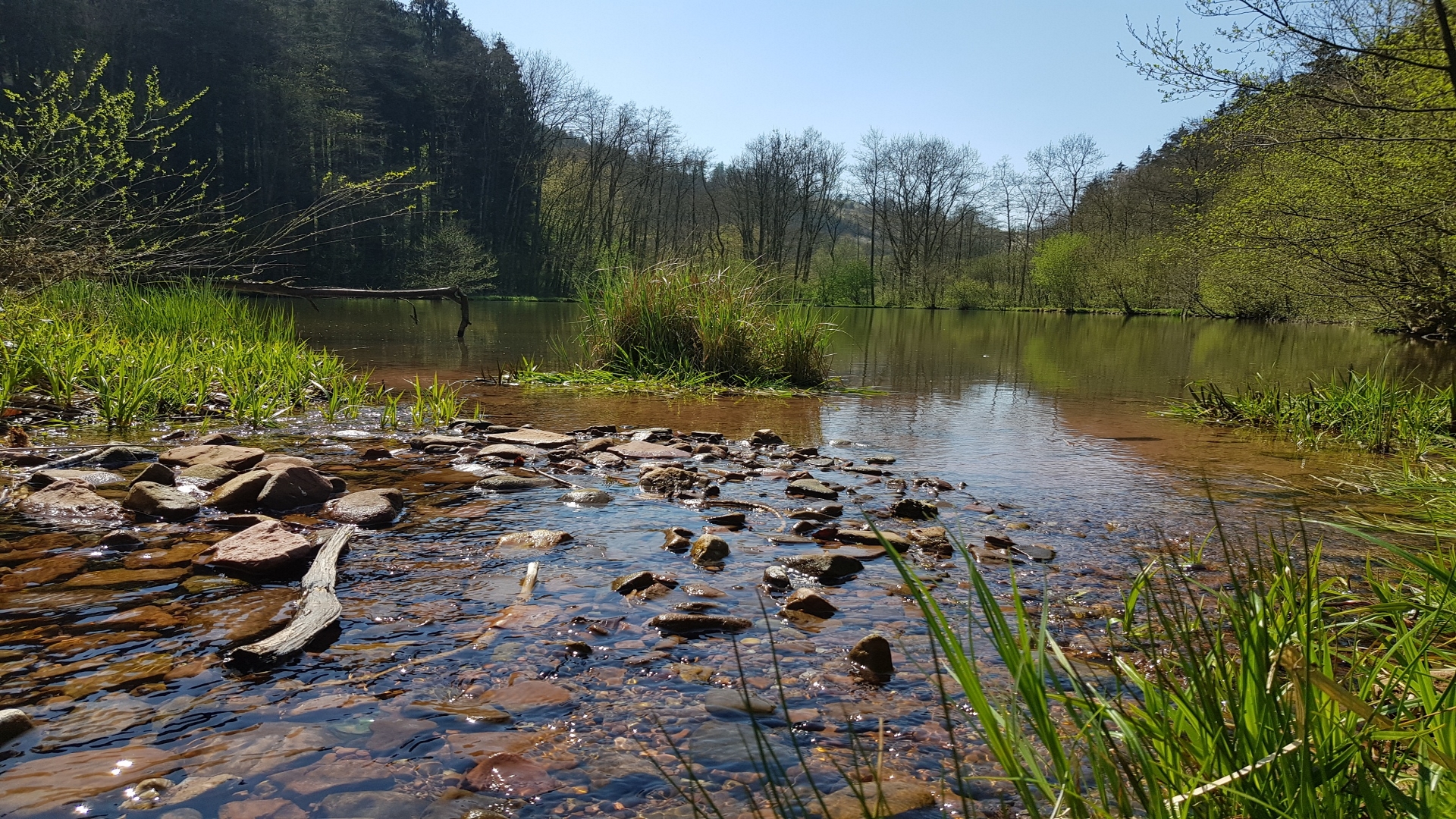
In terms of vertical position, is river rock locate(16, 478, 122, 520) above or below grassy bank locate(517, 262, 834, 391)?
below

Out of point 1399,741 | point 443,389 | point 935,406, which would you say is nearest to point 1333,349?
point 935,406

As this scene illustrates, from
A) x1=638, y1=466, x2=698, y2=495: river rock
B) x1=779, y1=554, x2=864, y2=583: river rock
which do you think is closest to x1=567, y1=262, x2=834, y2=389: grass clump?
x1=638, y1=466, x2=698, y2=495: river rock

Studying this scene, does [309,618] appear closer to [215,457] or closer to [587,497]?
[587,497]

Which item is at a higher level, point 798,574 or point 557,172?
point 557,172

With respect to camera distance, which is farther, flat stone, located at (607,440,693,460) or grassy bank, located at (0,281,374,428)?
grassy bank, located at (0,281,374,428)

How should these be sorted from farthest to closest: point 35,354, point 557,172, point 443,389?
1. point 557,172
2. point 443,389
3. point 35,354

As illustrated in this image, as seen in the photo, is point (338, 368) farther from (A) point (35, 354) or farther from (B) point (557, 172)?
(B) point (557, 172)

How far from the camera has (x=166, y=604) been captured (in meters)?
2.62

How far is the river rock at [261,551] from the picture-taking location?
9.57 feet

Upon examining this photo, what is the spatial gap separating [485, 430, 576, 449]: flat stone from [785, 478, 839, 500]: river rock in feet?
6.75

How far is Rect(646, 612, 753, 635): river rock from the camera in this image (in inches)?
104

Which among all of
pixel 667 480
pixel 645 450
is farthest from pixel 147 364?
pixel 667 480

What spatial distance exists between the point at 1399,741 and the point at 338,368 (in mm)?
9179

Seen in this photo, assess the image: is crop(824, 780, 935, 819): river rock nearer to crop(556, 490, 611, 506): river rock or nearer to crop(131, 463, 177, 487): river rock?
crop(556, 490, 611, 506): river rock
